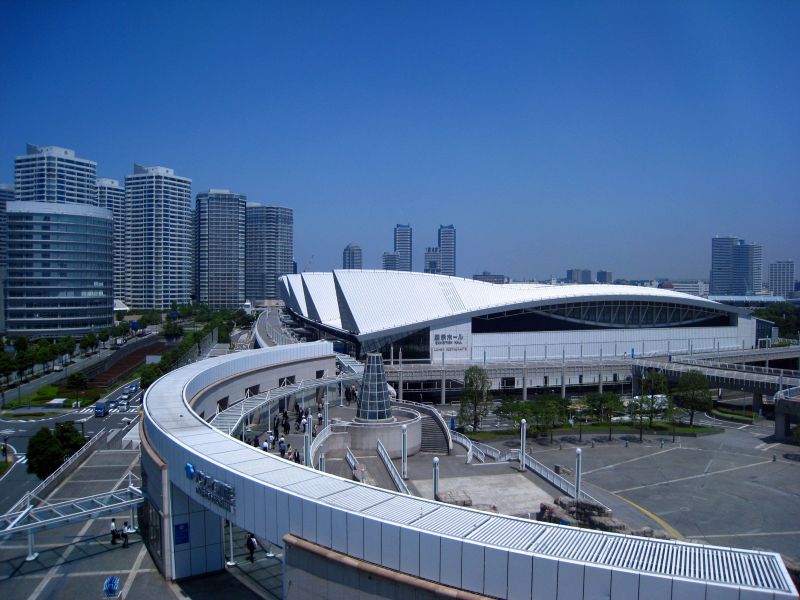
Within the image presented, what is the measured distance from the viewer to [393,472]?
2070cm

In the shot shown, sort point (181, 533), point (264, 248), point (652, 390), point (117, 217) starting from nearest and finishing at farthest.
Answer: point (181, 533) < point (652, 390) < point (117, 217) < point (264, 248)

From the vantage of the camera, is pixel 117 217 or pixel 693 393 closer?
pixel 693 393

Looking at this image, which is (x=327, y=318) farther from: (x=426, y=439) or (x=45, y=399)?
(x=426, y=439)

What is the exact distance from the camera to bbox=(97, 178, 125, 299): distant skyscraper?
12595 cm

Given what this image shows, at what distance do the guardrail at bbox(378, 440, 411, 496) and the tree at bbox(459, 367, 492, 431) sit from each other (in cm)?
937

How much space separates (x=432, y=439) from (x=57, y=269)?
70.8 metres

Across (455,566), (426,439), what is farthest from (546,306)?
(455,566)

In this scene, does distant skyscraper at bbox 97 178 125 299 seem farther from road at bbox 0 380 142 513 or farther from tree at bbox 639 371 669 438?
tree at bbox 639 371 669 438

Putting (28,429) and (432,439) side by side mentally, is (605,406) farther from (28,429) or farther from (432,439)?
(28,429)

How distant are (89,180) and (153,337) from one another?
51.7m

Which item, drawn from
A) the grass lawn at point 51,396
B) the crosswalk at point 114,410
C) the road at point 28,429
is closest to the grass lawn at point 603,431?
the road at point 28,429

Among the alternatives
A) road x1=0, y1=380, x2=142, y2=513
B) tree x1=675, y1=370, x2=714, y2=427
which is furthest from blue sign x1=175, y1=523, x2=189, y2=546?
tree x1=675, y1=370, x2=714, y2=427

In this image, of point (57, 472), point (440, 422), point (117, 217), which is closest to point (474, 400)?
point (440, 422)

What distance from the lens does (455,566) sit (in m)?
8.25
